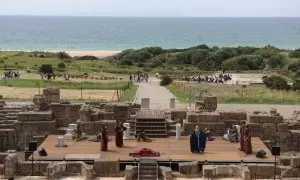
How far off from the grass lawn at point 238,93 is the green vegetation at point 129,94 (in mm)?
3579

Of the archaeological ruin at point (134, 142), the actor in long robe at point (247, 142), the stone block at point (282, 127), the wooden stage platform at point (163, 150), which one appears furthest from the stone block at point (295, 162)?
the stone block at point (282, 127)

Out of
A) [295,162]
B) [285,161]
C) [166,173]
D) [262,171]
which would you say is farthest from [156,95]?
[166,173]

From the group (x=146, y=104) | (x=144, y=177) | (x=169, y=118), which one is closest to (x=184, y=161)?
(x=144, y=177)

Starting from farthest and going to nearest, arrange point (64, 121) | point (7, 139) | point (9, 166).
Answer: point (64, 121) < point (7, 139) < point (9, 166)

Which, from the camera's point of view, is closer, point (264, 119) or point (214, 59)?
point (264, 119)

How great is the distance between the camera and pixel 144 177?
27.9 metres

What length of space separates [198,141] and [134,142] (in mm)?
4189

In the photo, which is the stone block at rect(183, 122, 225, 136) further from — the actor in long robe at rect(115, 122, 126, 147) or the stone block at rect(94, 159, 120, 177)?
the stone block at rect(94, 159, 120, 177)

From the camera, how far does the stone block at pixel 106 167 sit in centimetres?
2843

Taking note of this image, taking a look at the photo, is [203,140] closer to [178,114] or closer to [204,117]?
[204,117]

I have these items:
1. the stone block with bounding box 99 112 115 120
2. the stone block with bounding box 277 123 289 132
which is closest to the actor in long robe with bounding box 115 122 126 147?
the stone block with bounding box 99 112 115 120

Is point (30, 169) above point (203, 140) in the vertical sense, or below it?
below

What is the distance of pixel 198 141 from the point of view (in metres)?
31.1

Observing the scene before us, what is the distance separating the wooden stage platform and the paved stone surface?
1336 centimetres
